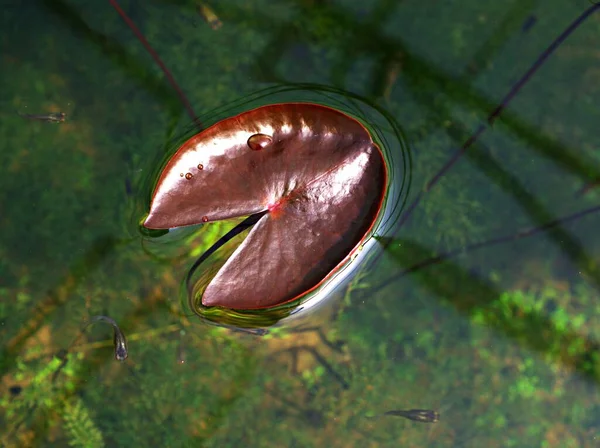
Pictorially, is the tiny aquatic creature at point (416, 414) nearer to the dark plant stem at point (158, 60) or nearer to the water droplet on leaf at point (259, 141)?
the water droplet on leaf at point (259, 141)

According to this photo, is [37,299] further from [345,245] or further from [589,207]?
[589,207]

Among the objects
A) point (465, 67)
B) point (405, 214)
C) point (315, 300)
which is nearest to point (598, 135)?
point (465, 67)

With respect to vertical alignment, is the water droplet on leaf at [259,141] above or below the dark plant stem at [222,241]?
above

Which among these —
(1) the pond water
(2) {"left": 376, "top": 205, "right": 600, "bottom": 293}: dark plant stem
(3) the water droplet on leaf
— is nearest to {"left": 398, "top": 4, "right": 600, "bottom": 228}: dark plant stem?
(1) the pond water

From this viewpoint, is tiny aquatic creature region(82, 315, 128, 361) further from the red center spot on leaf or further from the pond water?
the red center spot on leaf

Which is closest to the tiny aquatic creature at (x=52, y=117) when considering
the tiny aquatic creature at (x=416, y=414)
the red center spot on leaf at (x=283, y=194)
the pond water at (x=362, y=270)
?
the pond water at (x=362, y=270)

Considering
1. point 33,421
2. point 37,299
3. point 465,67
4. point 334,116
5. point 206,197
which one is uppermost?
point 465,67
